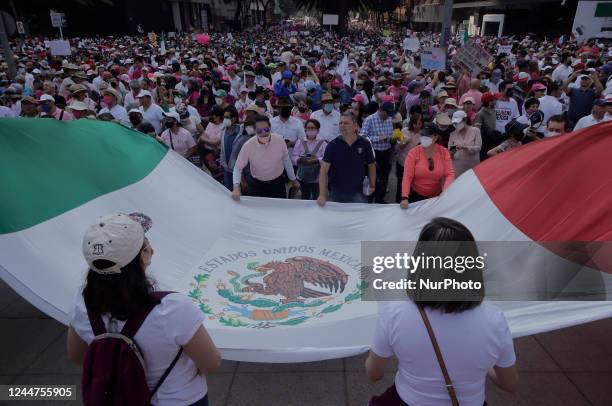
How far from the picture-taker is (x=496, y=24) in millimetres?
44469

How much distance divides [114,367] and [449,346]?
4.48 feet

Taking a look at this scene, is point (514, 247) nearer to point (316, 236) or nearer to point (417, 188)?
point (417, 188)

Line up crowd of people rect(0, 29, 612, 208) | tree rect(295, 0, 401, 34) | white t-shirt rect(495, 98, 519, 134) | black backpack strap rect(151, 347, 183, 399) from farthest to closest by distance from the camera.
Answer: tree rect(295, 0, 401, 34), white t-shirt rect(495, 98, 519, 134), crowd of people rect(0, 29, 612, 208), black backpack strap rect(151, 347, 183, 399)

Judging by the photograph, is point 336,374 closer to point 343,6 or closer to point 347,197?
point 347,197

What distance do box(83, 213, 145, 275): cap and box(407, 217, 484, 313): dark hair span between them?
118 cm

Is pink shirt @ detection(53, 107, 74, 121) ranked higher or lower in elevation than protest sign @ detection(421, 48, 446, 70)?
lower

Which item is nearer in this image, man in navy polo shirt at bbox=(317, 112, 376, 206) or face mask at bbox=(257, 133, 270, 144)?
man in navy polo shirt at bbox=(317, 112, 376, 206)

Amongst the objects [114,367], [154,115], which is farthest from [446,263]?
[154,115]

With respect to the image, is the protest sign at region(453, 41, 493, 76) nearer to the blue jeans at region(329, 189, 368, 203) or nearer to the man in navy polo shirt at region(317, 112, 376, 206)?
the man in navy polo shirt at region(317, 112, 376, 206)

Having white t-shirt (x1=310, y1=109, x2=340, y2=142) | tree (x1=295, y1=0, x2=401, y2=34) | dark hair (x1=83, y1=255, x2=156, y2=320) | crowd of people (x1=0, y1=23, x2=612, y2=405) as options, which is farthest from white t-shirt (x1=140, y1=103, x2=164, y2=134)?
tree (x1=295, y1=0, x2=401, y2=34)

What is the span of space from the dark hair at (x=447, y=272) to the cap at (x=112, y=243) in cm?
118

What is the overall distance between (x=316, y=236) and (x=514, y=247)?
1.97 meters

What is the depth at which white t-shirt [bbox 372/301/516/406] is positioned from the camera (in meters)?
1.79

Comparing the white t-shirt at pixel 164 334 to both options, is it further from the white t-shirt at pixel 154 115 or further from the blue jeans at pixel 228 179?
the white t-shirt at pixel 154 115
